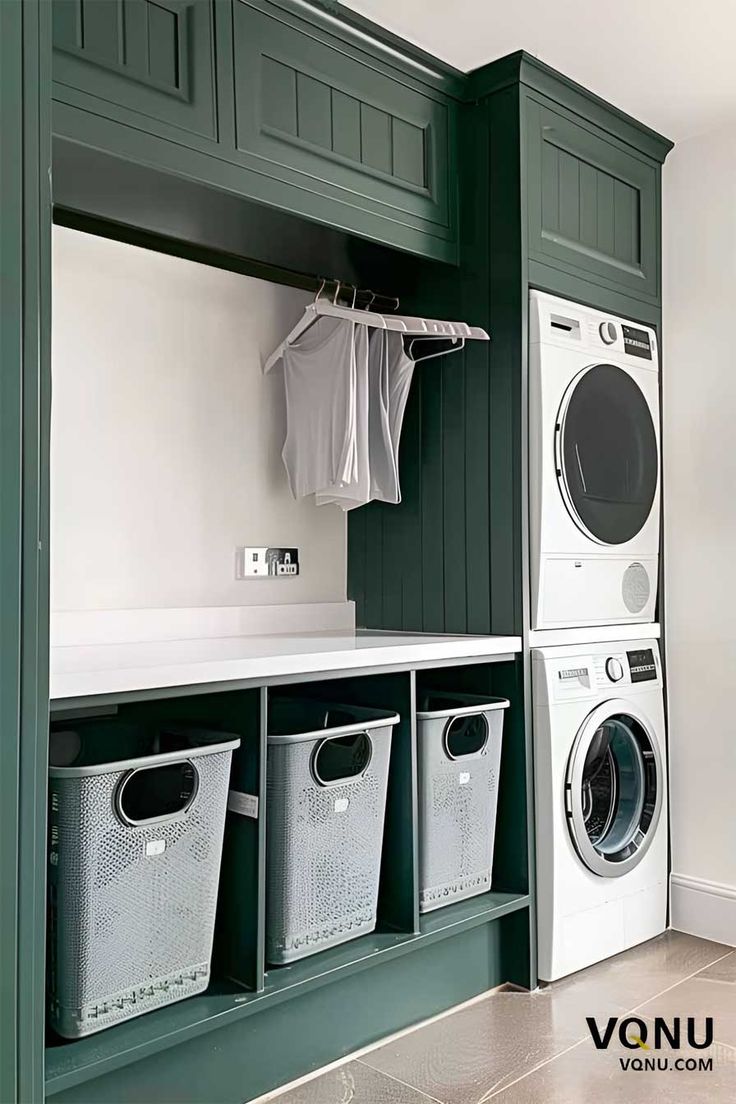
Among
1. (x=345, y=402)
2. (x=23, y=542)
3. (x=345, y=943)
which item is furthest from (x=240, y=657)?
(x=345, y=402)

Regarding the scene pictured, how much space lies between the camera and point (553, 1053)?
217 centimetres

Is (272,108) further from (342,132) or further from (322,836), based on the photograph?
(322,836)

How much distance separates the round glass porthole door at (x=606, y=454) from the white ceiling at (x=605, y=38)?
774 mm

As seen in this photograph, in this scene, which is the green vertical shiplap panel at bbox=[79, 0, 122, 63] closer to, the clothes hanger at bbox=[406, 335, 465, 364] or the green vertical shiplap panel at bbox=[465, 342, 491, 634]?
the clothes hanger at bbox=[406, 335, 465, 364]

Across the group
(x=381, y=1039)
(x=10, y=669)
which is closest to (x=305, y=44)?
(x=10, y=669)

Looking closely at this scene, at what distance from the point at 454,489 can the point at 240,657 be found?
0.95 metres

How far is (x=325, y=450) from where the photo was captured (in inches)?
106

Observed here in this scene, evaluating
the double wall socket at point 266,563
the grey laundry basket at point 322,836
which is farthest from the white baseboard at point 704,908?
the double wall socket at point 266,563

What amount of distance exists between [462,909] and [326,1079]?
0.53 metres

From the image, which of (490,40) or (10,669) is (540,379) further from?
(10,669)

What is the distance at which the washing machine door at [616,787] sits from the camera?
2.63 m

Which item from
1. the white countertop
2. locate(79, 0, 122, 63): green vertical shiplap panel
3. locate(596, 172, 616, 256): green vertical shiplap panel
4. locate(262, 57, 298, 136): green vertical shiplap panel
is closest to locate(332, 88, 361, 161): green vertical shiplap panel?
locate(262, 57, 298, 136): green vertical shiplap panel

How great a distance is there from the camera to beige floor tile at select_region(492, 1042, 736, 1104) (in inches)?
78.3

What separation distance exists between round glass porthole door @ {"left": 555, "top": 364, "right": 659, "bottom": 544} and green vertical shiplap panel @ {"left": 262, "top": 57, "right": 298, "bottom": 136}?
1002 mm
